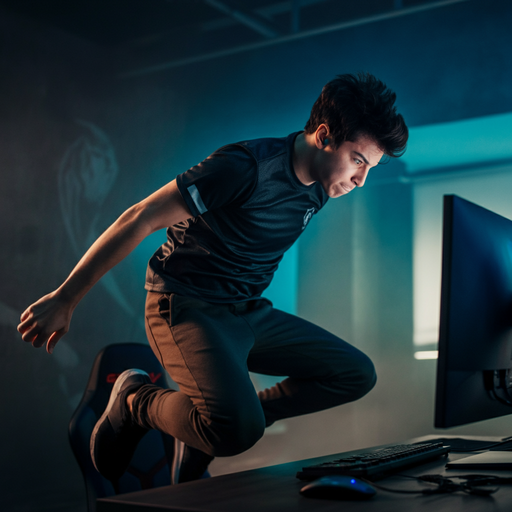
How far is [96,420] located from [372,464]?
972 millimetres

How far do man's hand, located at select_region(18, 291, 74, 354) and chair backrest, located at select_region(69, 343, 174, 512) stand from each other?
1.53ft

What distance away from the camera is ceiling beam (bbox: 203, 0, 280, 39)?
2861 mm

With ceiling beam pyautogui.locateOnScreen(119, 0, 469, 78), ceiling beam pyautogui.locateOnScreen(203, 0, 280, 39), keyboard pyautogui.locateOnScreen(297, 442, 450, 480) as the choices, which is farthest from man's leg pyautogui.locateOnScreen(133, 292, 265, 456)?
ceiling beam pyautogui.locateOnScreen(203, 0, 280, 39)

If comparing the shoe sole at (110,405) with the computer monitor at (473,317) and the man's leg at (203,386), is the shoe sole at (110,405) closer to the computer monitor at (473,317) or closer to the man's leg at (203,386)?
the man's leg at (203,386)

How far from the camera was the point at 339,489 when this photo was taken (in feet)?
2.09

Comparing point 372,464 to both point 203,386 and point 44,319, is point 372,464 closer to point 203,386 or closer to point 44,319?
point 203,386

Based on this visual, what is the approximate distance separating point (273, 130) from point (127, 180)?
33.6 inches

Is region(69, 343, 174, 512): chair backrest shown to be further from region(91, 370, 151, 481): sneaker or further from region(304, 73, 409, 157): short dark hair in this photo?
region(304, 73, 409, 157): short dark hair

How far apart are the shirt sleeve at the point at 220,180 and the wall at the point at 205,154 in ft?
4.61

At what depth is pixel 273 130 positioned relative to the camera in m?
2.90

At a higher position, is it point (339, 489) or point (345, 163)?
point (345, 163)

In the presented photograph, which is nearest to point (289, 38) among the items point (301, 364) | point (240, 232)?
point (240, 232)

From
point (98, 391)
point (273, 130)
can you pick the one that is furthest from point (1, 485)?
point (273, 130)

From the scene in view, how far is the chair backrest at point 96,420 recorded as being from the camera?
1.43 metres
